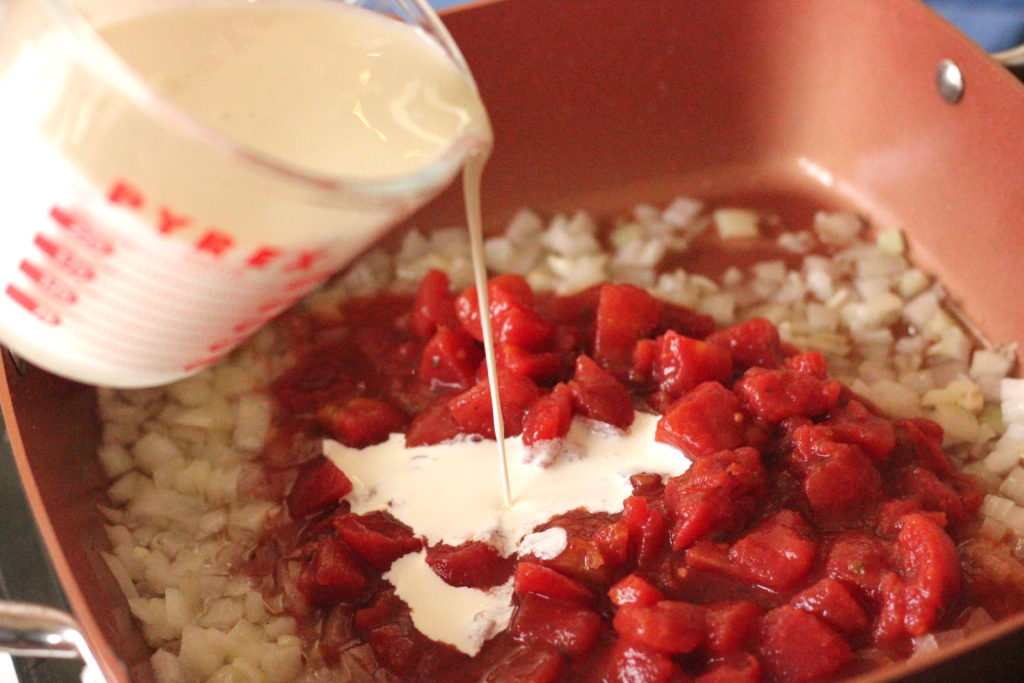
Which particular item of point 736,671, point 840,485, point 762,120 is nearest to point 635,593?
point 736,671

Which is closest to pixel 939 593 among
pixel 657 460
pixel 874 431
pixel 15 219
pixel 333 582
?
pixel 874 431

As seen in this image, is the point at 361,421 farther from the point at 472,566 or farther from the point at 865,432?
the point at 865,432

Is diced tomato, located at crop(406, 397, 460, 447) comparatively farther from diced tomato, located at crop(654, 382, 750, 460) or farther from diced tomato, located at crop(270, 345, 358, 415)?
diced tomato, located at crop(654, 382, 750, 460)

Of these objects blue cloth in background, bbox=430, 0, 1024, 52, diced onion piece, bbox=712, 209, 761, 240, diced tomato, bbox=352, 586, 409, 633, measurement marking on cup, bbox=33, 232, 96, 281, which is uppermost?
measurement marking on cup, bbox=33, 232, 96, 281

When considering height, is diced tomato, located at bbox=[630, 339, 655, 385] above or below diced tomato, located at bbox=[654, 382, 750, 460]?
below

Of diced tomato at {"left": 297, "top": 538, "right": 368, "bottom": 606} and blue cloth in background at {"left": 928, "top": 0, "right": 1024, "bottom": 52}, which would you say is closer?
diced tomato at {"left": 297, "top": 538, "right": 368, "bottom": 606}

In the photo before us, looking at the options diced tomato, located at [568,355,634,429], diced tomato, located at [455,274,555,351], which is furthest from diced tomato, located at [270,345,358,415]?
diced tomato, located at [568,355,634,429]

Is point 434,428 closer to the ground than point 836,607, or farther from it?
closer to the ground

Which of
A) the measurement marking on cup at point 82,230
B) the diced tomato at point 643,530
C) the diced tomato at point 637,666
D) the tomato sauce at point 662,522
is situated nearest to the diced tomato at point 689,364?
the tomato sauce at point 662,522
